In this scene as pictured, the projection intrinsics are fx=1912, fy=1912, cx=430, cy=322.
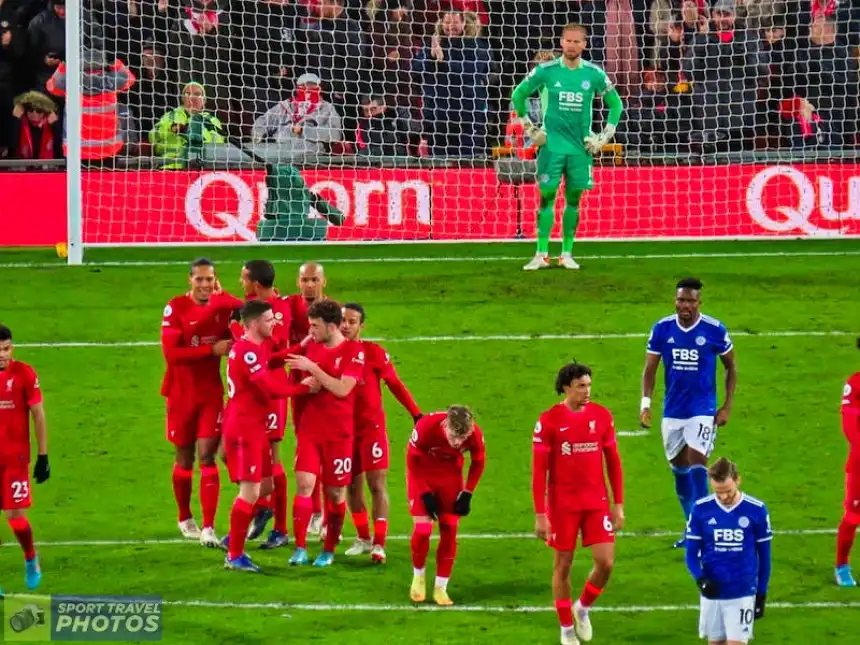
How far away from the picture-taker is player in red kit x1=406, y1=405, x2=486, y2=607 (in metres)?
12.5

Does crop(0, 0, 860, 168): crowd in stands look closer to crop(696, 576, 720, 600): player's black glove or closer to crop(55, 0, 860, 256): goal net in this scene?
crop(55, 0, 860, 256): goal net

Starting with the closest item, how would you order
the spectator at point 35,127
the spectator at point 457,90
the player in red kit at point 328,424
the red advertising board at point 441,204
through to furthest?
the player in red kit at point 328,424 → the red advertising board at point 441,204 → the spectator at point 35,127 → the spectator at point 457,90

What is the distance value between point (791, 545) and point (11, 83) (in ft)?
46.6

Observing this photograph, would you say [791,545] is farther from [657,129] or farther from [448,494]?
[657,129]

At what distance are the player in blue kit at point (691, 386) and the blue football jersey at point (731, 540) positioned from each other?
2697mm

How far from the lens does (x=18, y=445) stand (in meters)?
12.8

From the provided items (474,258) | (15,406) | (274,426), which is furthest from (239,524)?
(474,258)

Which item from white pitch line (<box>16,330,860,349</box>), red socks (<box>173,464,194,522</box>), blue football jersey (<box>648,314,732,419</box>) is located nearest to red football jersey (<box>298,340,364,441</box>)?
red socks (<box>173,464,194,522</box>)

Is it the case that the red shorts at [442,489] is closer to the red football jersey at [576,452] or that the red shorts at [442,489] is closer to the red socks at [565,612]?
the red football jersey at [576,452]

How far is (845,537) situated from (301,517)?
145 inches

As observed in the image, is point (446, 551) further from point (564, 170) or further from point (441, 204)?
point (441, 204)

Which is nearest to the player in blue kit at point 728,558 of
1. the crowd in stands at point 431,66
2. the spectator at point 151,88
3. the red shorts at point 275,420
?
the red shorts at point 275,420

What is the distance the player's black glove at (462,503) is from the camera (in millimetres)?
12422

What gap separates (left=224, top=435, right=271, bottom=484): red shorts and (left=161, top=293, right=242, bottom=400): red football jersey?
3.30 feet
